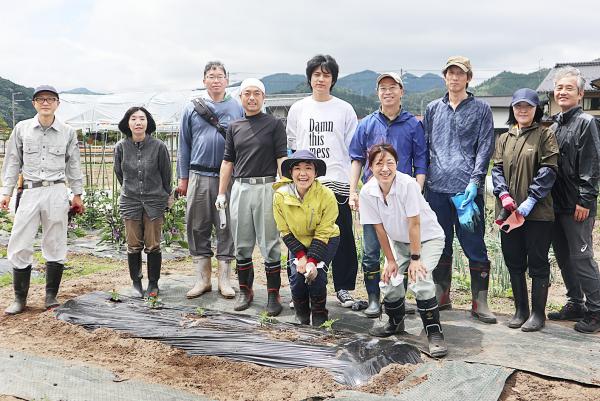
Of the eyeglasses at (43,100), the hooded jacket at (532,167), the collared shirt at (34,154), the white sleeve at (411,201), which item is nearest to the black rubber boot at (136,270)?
the collared shirt at (34,154)

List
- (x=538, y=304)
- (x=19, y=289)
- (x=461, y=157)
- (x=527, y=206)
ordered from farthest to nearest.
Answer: (x=19, y=289)
(x=461, y=157)
(x=538, y=304)
(x=527, y=206)

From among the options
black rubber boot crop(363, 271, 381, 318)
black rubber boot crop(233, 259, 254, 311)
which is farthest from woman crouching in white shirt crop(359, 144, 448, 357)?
black rubber boot crop(233, 259, 254, 311)

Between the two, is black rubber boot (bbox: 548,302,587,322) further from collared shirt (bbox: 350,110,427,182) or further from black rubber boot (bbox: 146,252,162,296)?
black rubber boot (bbox: 146,252,162,296)

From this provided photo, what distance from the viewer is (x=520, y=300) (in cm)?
393

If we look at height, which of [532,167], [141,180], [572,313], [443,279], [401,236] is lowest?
[572,313]

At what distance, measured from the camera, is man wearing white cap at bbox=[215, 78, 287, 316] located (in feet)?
13.8

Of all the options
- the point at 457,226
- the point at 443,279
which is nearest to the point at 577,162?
the point at 457,226

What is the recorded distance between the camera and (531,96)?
12.2 feet

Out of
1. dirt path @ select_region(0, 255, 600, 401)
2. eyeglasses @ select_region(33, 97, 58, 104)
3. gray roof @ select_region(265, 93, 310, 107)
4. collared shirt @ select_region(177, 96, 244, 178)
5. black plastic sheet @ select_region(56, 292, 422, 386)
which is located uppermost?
gray roof @ select_region(265, 93, 310, 107)

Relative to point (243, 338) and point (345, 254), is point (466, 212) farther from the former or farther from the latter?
point (243, 338)

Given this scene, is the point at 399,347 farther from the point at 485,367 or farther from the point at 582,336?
the point at 582,336

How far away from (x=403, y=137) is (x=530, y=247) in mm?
1156

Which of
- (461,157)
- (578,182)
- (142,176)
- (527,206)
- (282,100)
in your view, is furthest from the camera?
(282,100)

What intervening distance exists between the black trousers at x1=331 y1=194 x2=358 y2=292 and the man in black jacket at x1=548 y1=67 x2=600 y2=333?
1.49 m
